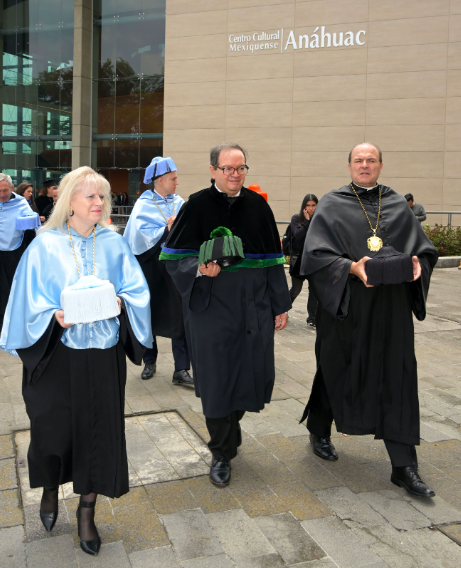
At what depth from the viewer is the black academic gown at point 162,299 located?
6.00m

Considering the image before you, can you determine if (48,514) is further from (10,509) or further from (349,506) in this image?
(349,506)

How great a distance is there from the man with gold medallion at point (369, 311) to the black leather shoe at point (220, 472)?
793mm

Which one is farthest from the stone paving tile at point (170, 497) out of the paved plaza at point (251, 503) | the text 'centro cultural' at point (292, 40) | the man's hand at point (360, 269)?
the text 'centro cultural' at point (292, 40)

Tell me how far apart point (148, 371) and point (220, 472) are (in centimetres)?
244

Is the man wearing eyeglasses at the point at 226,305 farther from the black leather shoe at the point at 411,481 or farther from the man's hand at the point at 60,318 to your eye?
the man's hand at the point at 60,318

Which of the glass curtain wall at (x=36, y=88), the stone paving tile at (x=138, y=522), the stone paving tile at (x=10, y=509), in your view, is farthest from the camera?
the glass curtain wall at (x=36, y=88)

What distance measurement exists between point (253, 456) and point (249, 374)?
73cm

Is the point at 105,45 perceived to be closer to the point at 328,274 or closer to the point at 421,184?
the point at 421,184

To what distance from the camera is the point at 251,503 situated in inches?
144

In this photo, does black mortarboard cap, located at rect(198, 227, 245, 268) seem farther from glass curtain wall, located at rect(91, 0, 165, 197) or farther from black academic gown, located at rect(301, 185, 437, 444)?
glass curtain wall, located at rect(91, 0, 165, 197)

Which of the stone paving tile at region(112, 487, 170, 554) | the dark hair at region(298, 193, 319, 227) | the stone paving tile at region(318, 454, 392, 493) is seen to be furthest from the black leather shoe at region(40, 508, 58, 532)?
the dark hair at region(298, 193, 319, 227)

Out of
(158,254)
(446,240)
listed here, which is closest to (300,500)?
(158,254)

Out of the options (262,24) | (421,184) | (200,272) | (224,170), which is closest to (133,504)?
(200,272)

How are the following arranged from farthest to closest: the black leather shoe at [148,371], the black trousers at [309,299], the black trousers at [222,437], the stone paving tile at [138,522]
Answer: the black trousers at [309,299] → the black leather shoe at [148,371] → the black trousers at [222,437] → the stone paving tile at [138,522]
